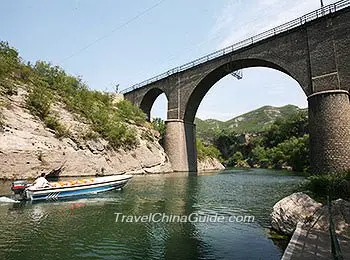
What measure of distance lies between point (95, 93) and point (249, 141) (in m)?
62.5

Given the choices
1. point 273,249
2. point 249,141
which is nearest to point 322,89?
point 273,249

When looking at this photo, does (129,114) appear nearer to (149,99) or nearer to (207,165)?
(149,99)

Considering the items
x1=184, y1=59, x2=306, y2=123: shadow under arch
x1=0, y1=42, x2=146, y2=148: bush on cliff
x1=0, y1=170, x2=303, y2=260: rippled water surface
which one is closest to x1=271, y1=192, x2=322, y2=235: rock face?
x1=0, y1=170, x2=303, y2=260: rippled water surface

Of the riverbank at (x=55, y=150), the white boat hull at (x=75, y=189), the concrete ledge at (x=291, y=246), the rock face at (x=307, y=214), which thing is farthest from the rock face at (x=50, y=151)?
the concrete ledge at (x=291, y=246)

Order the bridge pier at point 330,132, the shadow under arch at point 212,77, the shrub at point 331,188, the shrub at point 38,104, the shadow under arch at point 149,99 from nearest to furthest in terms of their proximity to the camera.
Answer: the shrub at point 331,188 < the bridge pier at point 330,132 < the shrub at point 38,104 < the shadow under arch at point 212,77 < the shadow under arch at point 149,99

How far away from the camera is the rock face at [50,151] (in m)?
18.4

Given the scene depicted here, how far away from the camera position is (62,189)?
13.2 metres

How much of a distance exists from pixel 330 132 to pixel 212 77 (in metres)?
16.7

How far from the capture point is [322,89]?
73.4 ft

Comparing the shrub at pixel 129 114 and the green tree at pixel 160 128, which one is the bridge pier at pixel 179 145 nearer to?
the green tree at pixel 160 128

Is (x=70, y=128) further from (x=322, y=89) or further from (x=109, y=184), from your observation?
(x=322, y=89)

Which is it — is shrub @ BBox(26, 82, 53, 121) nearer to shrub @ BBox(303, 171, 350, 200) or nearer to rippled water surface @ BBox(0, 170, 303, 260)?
rippled water surface @ BBox(0, 170, 303, 260)

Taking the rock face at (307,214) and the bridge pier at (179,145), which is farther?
the bridge pier at (179,145)

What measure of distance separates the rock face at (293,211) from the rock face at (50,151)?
1640cm
